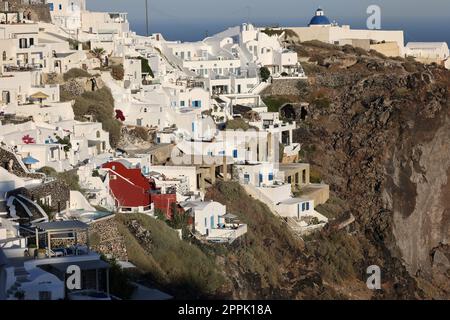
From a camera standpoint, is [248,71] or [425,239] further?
[248,71]

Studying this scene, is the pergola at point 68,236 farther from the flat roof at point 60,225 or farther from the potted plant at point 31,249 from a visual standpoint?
the potted plant at point 31,249

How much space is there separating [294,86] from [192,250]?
973 inches

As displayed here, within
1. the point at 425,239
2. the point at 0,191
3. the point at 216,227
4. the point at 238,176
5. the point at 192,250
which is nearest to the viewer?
the point at 0,191

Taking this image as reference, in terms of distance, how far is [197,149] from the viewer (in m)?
35.0

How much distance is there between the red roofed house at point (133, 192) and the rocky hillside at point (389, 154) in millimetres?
9214

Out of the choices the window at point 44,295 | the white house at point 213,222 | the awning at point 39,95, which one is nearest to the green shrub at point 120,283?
the window at point 44,295

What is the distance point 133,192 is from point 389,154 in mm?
19012

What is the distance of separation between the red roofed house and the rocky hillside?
921cm

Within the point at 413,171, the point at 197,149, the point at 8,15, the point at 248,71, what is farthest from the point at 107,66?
the point at 413,171

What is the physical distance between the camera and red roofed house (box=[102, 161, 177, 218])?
2833cm

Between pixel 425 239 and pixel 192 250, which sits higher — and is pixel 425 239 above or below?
below

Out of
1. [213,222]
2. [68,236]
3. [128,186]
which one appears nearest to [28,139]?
[128,186]

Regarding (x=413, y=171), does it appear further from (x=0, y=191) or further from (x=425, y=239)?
(x=0, y=191)

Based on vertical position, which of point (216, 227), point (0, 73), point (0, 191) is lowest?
point (216, 227)
